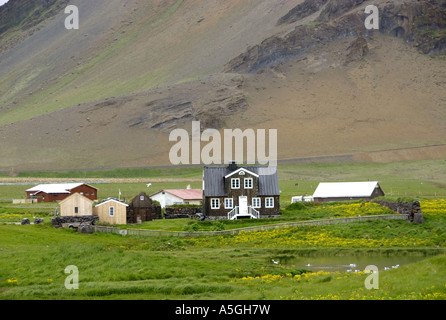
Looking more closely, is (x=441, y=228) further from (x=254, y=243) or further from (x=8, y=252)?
(x=8, y=252)

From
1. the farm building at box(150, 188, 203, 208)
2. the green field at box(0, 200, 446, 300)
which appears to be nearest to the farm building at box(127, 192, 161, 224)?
the green field at box(0, 200, 446, 300)

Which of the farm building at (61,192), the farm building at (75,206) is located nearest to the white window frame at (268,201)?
the farm building at (75,206)

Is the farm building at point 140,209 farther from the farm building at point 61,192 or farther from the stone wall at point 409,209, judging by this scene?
the farm building at point 61,192

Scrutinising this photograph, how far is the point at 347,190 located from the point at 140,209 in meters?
30.4

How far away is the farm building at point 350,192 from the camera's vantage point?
8094cm

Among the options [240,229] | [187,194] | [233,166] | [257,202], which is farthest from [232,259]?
A: [187,194]

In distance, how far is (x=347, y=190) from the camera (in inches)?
3260

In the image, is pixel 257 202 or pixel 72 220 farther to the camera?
pixel 257 202

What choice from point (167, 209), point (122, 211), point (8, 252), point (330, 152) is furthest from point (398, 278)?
point (330, 152)

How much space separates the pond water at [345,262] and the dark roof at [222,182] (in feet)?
67.1

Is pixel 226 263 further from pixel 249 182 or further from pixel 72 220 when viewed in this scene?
pixel 249 182

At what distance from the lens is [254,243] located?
4878 centimetres
